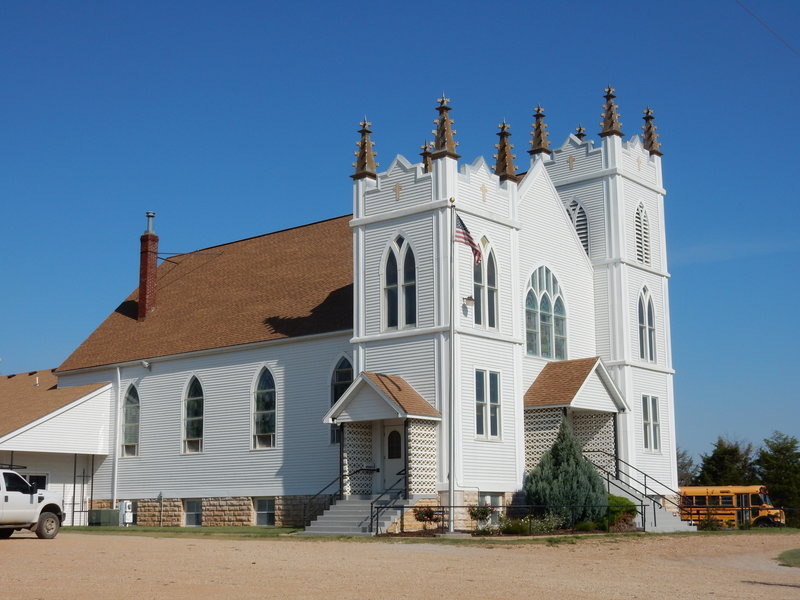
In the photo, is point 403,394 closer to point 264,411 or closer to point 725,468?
point 264,411

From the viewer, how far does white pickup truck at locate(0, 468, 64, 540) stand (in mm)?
24672

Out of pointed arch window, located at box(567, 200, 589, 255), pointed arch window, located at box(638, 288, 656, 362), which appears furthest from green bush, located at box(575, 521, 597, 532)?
pointed arch window, located at box(567, 200, 589, 255)

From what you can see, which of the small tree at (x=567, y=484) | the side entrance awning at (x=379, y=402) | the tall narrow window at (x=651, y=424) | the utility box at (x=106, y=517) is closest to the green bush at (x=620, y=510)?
the small tree at (x=567, y=484)

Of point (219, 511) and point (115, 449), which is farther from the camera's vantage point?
point (115, 449)

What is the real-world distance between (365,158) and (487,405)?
8.25 meters

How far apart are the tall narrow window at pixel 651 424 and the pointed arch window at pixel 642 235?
4872mm

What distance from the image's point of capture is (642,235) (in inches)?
1473

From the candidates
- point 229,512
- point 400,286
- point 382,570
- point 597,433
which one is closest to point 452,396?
point 400,286

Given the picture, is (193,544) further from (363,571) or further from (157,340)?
(157,340)

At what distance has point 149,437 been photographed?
3806 centimetres

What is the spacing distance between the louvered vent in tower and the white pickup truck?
2105cm

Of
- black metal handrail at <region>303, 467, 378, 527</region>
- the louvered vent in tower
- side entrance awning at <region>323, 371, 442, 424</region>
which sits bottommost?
black metal handrail at <region>303, 467, 378, 527</region>

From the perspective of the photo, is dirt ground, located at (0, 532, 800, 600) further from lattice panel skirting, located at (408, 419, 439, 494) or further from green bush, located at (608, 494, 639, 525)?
green bush, located at (608, 494, 639, 525)

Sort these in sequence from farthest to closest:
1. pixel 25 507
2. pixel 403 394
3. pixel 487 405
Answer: pixel 487 405 < pixel 403 394 < pixel 25 507
